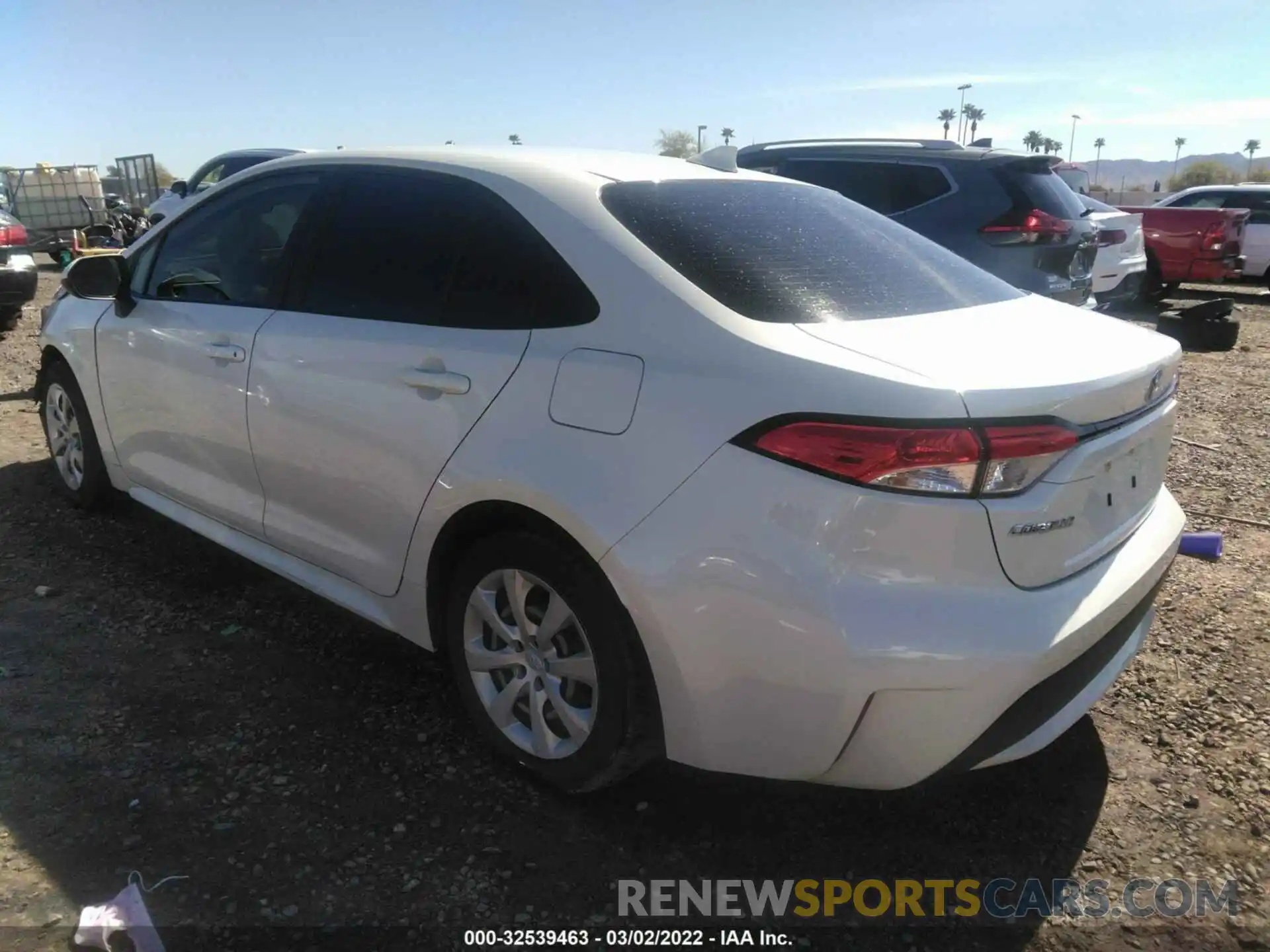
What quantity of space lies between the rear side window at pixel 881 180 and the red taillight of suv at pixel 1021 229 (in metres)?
0.42

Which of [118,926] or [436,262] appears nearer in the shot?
[118,926]

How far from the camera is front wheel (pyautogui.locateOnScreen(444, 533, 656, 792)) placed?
7.74 ft

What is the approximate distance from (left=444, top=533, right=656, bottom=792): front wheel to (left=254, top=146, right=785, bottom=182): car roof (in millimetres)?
1072

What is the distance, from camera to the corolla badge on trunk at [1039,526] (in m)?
2.05

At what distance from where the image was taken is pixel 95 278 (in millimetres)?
3980

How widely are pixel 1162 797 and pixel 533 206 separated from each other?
237cm

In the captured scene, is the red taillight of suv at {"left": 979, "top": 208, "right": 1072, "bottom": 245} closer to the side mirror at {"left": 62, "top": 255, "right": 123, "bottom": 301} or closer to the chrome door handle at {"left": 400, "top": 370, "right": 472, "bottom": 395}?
the chrome door handle at {"left": 400, "top": 370, "right": 472, "bottom": 395}

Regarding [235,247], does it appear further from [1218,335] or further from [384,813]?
[1218,335]

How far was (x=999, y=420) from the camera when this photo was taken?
2010 millimetres

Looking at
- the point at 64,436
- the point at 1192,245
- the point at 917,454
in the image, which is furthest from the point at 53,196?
the point at 917,454

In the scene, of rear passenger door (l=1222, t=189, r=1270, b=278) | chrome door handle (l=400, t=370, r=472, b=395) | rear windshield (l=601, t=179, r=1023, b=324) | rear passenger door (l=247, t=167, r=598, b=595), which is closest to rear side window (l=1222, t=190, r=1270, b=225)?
rear passenger door (l=1222, t=189, r=1270, b=278)

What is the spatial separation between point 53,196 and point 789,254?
848 inches

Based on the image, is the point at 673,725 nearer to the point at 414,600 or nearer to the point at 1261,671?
the point at 414,600

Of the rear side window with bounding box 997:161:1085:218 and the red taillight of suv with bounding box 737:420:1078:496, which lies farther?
the rear side window with bounding box 997:161:1085:218
